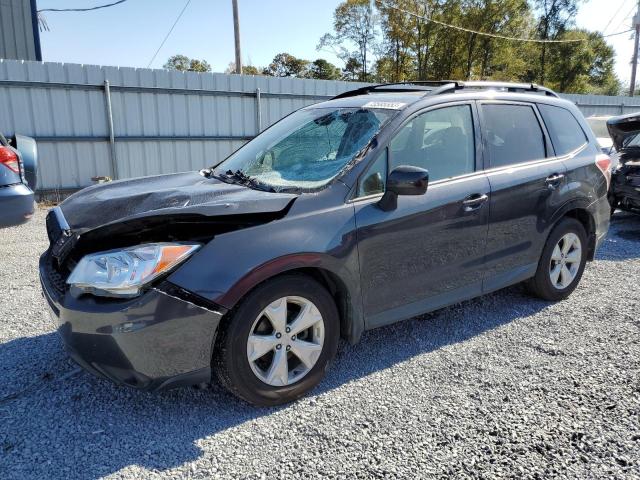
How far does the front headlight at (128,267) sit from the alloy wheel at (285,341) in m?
0.55

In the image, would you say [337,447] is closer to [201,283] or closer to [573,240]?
[201,283]

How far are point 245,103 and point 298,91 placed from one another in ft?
4.72

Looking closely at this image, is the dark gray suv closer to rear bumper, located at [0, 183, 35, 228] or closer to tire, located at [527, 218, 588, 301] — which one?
tire, located at [527, 218, 588, 301]

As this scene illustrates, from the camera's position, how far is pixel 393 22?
3269cm

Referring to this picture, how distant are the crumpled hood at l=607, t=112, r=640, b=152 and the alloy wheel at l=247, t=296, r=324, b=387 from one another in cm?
649

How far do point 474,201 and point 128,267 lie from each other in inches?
88.8

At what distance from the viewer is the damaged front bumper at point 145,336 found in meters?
2.37

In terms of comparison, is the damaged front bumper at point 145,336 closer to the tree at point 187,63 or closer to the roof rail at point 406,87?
the roof rail at point 406,87

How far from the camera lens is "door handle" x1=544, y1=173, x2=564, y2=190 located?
395cm

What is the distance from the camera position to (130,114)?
33.0ft

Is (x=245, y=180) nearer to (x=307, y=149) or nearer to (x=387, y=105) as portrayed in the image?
(x=307, y=149)

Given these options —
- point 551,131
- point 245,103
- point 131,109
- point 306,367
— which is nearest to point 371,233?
point 306,367

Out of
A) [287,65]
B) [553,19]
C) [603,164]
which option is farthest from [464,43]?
[603,164]

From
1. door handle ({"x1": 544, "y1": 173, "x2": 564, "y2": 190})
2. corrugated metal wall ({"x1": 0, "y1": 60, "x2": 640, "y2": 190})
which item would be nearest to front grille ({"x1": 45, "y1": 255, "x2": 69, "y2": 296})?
door handle ({"x1": 544, "y1": 173, "x2": 564, "y2": 190})
